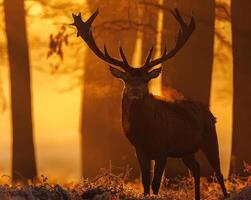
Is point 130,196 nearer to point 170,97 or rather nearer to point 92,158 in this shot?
point 170,97

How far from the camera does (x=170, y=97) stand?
A: 12.8 metres

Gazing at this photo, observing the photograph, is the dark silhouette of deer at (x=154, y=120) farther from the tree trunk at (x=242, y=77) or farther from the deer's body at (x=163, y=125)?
the tree trunk at (x=242, y=77)

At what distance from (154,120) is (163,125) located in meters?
0.18

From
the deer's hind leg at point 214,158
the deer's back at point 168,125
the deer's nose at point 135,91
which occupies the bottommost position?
the deer's hind leg at point 214,158

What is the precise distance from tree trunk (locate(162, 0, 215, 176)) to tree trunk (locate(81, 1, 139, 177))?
3.63ft

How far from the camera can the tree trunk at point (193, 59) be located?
18233 millimetres

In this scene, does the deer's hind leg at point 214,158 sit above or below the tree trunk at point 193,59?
below

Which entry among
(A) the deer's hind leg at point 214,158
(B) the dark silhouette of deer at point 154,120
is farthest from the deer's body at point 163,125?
(A) the deer's hind leg at point 214,158

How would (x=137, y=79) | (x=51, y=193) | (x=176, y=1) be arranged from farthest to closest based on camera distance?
1. (x=176, y=1)
2. (x=137, y=79)
3. (x=51, y=193)

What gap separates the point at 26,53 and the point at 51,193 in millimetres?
11542

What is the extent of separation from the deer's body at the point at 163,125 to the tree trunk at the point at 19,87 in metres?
7.18

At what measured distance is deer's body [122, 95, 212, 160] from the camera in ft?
37.9

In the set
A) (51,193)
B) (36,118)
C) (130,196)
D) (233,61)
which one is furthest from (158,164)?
(36,118)

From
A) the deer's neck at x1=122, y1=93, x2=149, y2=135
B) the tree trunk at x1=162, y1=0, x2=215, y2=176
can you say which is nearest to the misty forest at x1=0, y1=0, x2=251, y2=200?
the tree trunk at x1=162, y1=0, x2=215, y2=176
